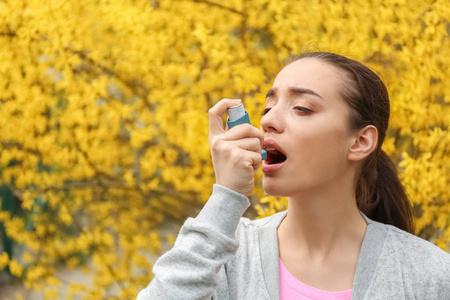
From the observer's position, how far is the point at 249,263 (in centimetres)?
121

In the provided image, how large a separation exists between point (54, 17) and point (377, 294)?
1.84 metres

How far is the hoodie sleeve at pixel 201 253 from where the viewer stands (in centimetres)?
100

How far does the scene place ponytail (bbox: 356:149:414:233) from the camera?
1459mm

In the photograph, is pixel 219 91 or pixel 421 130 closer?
pixel 421 130

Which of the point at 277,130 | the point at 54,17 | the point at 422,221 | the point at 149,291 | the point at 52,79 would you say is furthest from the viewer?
the point at 52,79

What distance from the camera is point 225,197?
1.04 metres

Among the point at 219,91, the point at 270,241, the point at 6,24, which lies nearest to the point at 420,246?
the point at 270,241

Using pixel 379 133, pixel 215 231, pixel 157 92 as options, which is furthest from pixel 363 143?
pixel 157 92

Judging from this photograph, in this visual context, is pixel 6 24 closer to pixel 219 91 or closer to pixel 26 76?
pixel 26 76

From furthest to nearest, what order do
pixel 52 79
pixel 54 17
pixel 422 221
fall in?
pixel 52 79 < pixel 54 17 < pixel 422 221

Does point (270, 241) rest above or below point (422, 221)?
above

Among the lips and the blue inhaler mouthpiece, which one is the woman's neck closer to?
the lips

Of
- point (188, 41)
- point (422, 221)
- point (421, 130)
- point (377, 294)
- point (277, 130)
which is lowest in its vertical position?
point (422, 221)

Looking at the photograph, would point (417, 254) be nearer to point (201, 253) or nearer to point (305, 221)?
point (305, 221)
